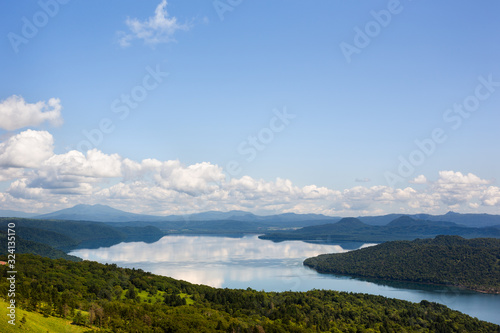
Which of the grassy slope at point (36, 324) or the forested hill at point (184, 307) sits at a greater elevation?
the grassy slope at point (36, 324)

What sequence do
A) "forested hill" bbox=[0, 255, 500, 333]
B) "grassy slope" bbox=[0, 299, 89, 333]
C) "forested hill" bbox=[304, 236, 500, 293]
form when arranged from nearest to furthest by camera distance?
"grassy slope" bbox=[0, 299, 89, 333] → "forested hill" bbox=[0, 255, 500, 333] → "forested hill" bbox=[304, 236, 500, 293]

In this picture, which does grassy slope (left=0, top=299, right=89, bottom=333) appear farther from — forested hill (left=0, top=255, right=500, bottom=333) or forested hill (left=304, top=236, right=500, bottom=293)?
forested hill (left=304, top=236, right=500, bottom=293)

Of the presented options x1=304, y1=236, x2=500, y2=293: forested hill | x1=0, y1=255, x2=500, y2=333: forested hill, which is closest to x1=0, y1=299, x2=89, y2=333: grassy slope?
x1=0, y1=255, x2=500, y2=333: forested hill

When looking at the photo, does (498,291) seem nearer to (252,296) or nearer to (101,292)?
(252,296)

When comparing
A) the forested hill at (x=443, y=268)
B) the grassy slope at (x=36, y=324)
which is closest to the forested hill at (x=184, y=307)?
the grassy slope at (x=36, y=324)

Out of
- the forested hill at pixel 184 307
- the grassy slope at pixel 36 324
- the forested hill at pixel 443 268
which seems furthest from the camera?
the forested hill at pixel 443 268

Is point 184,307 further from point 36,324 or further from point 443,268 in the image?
point 443,268

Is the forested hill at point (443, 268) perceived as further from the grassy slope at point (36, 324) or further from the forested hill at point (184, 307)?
the grassy slope at point (36, 324)

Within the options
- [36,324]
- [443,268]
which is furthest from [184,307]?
[443,268]
